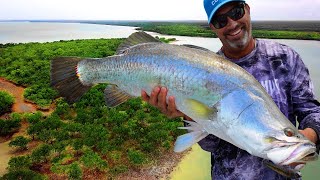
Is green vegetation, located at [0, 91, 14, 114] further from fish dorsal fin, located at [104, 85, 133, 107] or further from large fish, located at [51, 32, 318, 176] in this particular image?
fish dorsal fin, located at [104, 85, 133, 107]

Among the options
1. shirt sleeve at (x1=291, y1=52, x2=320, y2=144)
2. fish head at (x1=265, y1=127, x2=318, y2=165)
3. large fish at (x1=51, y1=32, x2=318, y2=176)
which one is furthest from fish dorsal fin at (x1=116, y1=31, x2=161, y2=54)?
fish head at (x1=265, y1=127, x2=318, y2=165)

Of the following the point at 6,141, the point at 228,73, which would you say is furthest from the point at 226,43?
the point at 6,141

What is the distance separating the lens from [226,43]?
2.91 metres

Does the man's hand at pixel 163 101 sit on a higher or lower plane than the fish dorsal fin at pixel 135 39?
lower

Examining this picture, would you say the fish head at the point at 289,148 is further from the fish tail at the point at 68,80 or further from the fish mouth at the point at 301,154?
the fish tail at the point at 68,80

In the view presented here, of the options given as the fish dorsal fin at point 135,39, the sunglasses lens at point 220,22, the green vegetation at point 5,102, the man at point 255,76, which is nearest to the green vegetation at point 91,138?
the green vegetation at point 5,102

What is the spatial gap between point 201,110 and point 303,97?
0.89 m

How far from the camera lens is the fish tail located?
10.4 ft

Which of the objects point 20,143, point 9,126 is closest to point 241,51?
point 20,143

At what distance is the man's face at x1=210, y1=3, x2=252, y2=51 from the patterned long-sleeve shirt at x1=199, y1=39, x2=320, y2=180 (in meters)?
0.14

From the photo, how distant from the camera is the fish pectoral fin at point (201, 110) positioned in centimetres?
244

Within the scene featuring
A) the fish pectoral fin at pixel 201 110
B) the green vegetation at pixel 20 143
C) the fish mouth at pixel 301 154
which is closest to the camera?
the fish mouth at pixel 301 154

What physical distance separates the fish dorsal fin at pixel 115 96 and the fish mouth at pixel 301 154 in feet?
5.06

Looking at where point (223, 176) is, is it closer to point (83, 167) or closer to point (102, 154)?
point (83, 167)
